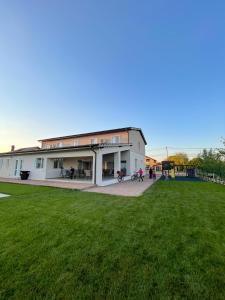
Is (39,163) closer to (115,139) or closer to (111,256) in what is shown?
(115,139)

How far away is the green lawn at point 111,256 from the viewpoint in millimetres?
1891

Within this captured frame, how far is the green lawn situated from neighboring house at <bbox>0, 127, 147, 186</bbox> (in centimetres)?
806

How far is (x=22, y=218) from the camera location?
4.47 metres

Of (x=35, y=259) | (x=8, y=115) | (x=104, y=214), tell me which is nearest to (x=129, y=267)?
(x=35, y=259)

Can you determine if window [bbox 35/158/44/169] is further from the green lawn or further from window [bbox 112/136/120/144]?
the green lawn

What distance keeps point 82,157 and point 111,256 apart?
1714cm

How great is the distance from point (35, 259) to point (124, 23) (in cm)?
1401

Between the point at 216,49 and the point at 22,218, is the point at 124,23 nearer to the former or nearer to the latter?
the point at 216,49

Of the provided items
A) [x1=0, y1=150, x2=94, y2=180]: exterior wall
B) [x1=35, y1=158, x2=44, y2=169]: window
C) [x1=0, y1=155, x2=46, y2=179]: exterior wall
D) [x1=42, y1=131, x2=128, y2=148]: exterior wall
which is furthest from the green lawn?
[x1=42, y1=131, x2=128, y2=148]: exterior wall

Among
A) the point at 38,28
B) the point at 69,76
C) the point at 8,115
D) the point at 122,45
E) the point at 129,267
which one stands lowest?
the point at 129,267

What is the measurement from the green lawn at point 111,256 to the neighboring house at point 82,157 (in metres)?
8.06

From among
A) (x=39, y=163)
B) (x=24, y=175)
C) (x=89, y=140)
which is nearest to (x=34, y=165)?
(x=39, y=163)

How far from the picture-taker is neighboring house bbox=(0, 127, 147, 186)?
41.2 ft

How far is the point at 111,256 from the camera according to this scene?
8.64 ft
